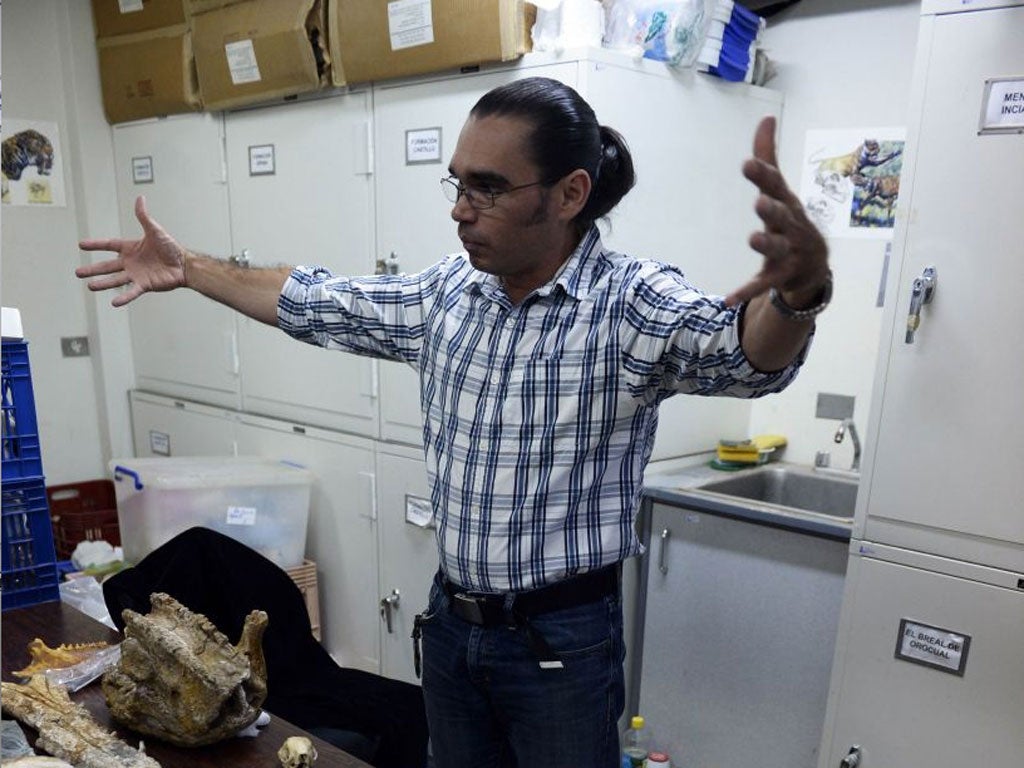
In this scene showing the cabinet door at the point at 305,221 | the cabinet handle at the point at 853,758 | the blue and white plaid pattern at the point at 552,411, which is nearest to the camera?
the blue and white plaid pattern at the point at 552,411

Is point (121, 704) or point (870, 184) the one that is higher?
point (870, 184)

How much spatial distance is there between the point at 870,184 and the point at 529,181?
1.47 metres

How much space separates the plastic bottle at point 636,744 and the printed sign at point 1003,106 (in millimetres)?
1678

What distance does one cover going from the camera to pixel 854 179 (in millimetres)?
2287

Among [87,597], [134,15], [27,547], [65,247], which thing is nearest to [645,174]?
[27,547]

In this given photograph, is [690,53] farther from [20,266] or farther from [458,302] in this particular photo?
[20,266]

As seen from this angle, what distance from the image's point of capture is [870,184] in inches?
89.0

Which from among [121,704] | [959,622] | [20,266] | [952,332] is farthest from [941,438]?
[20,266]

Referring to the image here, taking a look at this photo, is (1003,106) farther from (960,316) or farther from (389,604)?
(389,604)

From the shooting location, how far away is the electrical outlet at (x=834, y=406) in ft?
7.75

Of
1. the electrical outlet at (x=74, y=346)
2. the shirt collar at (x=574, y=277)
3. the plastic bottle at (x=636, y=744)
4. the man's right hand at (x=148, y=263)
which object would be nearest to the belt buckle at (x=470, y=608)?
the shirt collar at (x=574, y=277)

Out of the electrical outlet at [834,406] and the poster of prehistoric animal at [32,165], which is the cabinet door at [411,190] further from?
the poster of prehistoric animal at [32,165]

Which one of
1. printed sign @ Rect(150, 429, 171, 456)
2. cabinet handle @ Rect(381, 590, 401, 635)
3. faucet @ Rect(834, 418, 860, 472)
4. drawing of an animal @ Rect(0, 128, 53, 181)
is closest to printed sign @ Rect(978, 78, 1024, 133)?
faucet @ Rect(834, 418, 860, 472)

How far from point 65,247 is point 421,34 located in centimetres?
203
